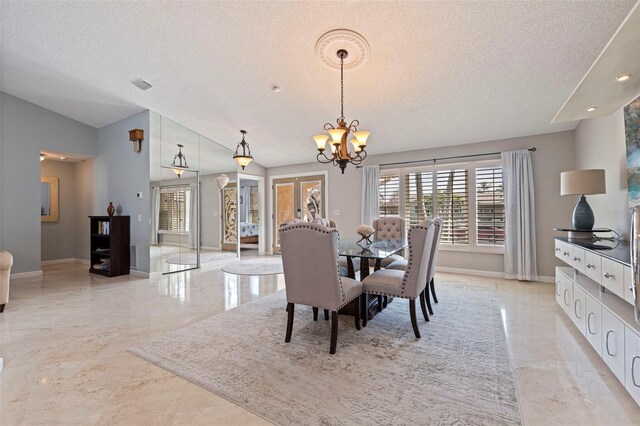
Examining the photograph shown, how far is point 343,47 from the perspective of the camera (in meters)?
2.96

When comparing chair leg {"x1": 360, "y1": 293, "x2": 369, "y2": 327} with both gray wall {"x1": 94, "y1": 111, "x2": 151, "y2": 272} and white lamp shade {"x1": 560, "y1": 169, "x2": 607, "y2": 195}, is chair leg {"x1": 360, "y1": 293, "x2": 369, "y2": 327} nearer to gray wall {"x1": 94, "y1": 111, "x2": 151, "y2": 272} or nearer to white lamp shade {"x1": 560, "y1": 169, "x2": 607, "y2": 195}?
white lamp shade {"x1": 560, "y1": 169, "x2": 607, "y2": 195}

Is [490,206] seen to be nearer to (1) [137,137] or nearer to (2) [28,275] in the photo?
(1) [137,137]

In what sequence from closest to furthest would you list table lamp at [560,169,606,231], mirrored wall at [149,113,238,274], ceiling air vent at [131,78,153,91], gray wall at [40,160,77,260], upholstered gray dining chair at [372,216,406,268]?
table lamp at [560,169,606,231]
ceiling air vent at [131,78,153,91]
upholstered gray dining chair at [372,216,406,268]
mirrored wall at [149,113,238,274]
gray wall at [40,160,77,260]

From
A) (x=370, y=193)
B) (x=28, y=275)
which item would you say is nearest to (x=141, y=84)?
(x=28, y=275)

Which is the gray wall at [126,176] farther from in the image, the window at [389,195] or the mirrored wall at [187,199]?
the window at [389,195]

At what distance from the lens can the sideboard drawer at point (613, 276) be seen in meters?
1.90

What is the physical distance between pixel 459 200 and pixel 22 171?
25.9ft

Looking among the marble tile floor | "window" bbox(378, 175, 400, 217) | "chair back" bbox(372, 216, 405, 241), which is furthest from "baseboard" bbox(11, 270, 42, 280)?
"window" bbox(378, 175, 400, 217)

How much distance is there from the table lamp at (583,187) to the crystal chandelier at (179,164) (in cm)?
605

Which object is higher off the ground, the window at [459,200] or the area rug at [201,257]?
the window at [459,200]

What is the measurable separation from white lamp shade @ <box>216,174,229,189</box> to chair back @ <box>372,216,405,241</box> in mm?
3894

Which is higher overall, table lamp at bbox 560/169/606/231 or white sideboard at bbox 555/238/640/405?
table lamp at bbox 560/169/606/231

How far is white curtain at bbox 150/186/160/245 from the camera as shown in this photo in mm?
5238

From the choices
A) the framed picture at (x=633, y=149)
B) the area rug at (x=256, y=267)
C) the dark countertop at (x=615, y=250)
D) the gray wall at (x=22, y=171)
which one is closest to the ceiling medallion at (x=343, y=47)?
the framed picture at (x=633, y=149)
